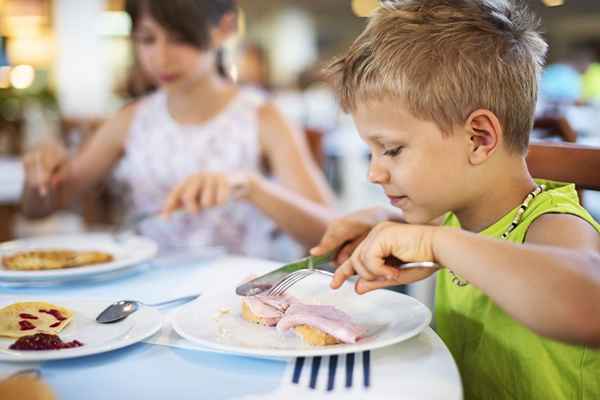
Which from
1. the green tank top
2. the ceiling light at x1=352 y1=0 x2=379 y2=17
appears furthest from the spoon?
the ceiling light at x1=352 y1=0 x2=379 y2=17

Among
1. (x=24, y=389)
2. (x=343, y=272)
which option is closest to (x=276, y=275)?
(x=343, y=272)

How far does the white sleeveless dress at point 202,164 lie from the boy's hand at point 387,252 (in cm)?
110

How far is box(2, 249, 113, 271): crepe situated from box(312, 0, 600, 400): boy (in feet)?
1.81

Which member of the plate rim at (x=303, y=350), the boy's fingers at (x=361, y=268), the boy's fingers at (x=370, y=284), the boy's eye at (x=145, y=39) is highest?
the boy's eye at (x=145, y=39)

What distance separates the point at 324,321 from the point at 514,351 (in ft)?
1.02

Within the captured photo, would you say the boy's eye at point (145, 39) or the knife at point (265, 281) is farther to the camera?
the boy's eye at point (145, 39)

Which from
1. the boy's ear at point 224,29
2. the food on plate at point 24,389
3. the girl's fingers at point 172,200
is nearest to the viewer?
the food on plate at point 24,389

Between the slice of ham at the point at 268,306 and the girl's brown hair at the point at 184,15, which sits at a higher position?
the girl's brown hair at the point at 184,15

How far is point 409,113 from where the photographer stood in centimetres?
99

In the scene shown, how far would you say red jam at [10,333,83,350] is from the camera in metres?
0.78

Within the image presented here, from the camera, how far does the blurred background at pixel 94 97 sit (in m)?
3.16

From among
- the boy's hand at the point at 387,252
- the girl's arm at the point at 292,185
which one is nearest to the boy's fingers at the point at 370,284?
the boy's hand at the point at 387,252

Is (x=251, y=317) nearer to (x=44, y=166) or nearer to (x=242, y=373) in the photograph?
(x=242, y=373)

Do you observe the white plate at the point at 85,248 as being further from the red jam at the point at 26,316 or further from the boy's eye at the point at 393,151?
the boy's eye at the point at 393,151
